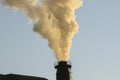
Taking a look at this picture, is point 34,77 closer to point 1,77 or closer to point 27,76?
point 27,76

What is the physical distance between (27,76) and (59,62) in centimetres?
1073

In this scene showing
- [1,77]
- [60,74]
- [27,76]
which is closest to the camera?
[60,74]

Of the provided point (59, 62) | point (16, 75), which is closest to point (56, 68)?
point (59, 62)

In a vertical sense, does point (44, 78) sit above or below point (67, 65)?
above

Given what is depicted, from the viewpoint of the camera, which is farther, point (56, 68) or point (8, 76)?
point (8, 76)

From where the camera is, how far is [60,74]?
35500 millimetres

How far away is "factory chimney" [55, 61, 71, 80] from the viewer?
35.4m

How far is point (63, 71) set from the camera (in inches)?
1410

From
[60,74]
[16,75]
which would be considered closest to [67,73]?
[60,74]

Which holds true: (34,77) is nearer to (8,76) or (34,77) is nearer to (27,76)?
(27,76)

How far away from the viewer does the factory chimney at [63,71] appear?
3544 cm

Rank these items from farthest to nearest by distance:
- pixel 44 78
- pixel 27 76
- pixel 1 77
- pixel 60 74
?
pixel 44 78 → pixel 27 76 → pixel 1 77 → pixel 60 74

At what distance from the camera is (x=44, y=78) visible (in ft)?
157

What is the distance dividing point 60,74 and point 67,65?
65.9 inches
